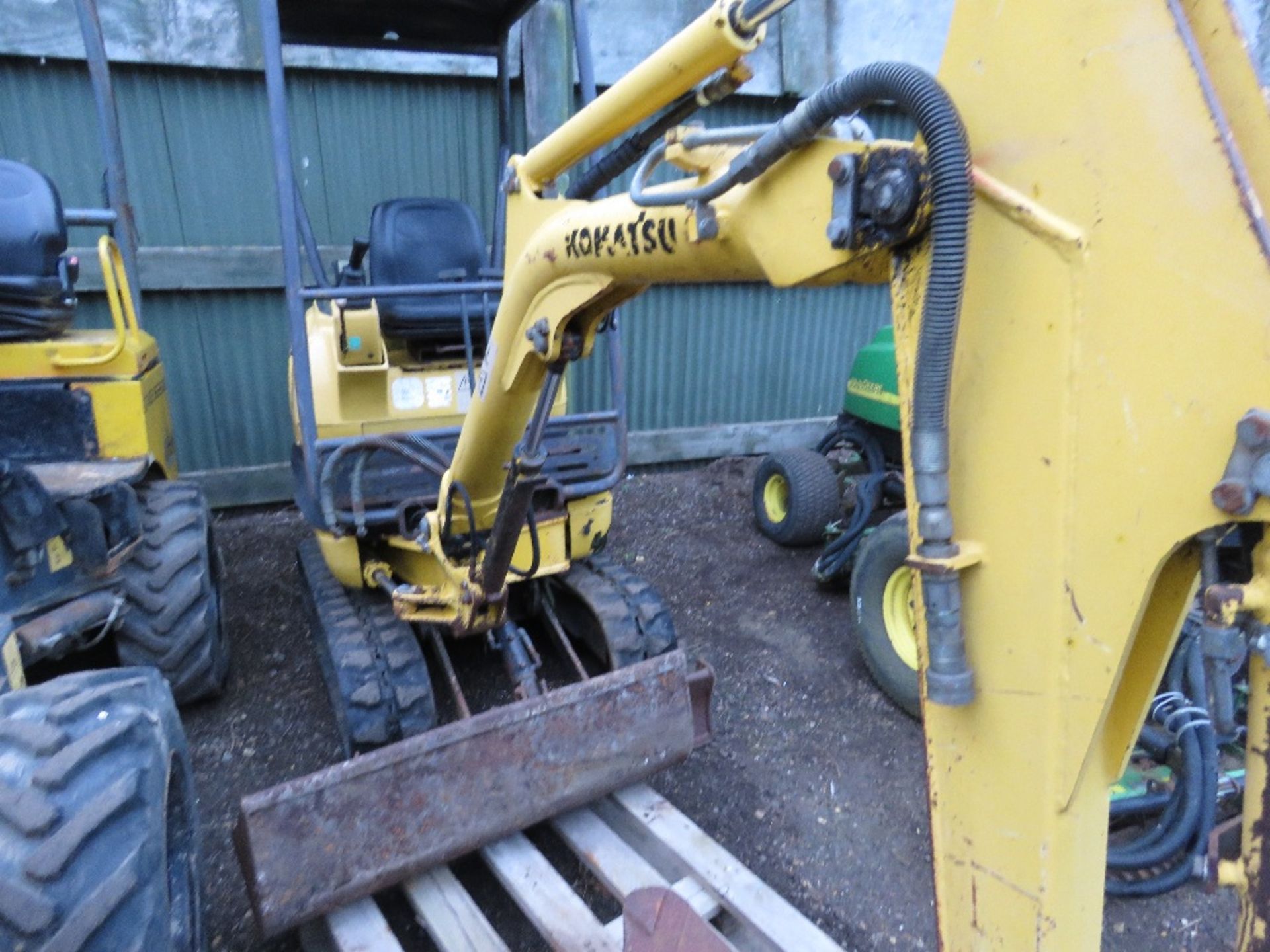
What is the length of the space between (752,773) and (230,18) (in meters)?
4.61

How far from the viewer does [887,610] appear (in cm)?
323

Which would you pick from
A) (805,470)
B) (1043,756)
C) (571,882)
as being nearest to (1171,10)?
(1043,756)

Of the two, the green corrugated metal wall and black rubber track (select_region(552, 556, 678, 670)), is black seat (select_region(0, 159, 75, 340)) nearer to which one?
black rubber track (select_region(552, 556, 678, 670))

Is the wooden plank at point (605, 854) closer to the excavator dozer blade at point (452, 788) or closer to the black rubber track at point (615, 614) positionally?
the excavator dozer blade at point (452, 788)

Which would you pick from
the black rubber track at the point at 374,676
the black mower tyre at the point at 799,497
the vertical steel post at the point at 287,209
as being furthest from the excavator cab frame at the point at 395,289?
the black mower tyre at the point at 799,497

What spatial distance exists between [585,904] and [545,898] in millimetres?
144

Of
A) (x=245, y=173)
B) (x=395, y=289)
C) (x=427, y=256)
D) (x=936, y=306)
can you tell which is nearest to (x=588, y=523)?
(x=395, y=289)

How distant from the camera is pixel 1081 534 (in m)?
0.85

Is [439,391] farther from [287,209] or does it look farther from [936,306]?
[936,306]

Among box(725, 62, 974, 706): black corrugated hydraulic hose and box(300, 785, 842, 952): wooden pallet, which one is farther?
box(300, 785, 842, 952): wooden pallet

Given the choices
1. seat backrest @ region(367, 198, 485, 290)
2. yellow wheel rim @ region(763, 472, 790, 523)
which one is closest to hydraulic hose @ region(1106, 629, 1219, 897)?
yellow wheel rim @ region(763, 472, 790, 523)

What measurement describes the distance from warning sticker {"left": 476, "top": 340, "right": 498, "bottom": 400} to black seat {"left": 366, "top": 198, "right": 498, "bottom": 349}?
34.6 inches

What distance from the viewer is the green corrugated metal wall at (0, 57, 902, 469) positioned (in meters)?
4.43

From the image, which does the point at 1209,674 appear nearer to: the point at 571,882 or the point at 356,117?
the point at 571,882
